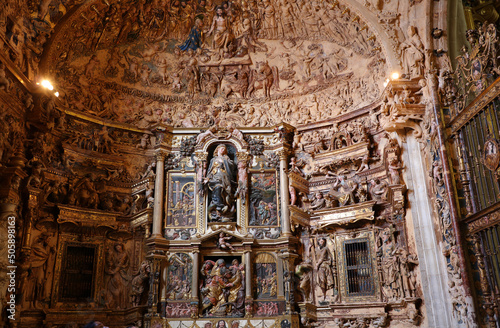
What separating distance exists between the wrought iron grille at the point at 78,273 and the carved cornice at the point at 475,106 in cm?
963

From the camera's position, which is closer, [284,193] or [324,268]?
[324,268]

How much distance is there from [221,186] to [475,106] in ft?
22.6

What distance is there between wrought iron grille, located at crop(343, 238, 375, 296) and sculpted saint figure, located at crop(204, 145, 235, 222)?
3.42 meters

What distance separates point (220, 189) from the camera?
13125 millimetres

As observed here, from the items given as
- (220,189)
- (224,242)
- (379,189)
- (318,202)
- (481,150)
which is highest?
(220,189)

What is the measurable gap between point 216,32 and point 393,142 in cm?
679

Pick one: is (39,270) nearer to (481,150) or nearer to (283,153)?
(283,153)

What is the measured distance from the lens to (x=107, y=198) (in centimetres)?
1306

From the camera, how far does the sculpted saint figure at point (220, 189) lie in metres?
13.1

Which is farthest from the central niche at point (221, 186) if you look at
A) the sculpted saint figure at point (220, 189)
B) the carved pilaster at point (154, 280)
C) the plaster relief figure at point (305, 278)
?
the plaster relief figure at point (305, 278)

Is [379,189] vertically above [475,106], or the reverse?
[475,106]

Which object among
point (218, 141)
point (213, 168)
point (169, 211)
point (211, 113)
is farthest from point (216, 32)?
point (169, 211)

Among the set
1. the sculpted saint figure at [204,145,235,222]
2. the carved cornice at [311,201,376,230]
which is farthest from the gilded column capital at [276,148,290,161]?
the carved cornice at [311,201,376,230]

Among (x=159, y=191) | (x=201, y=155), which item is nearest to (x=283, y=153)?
(x=201, y=155)
